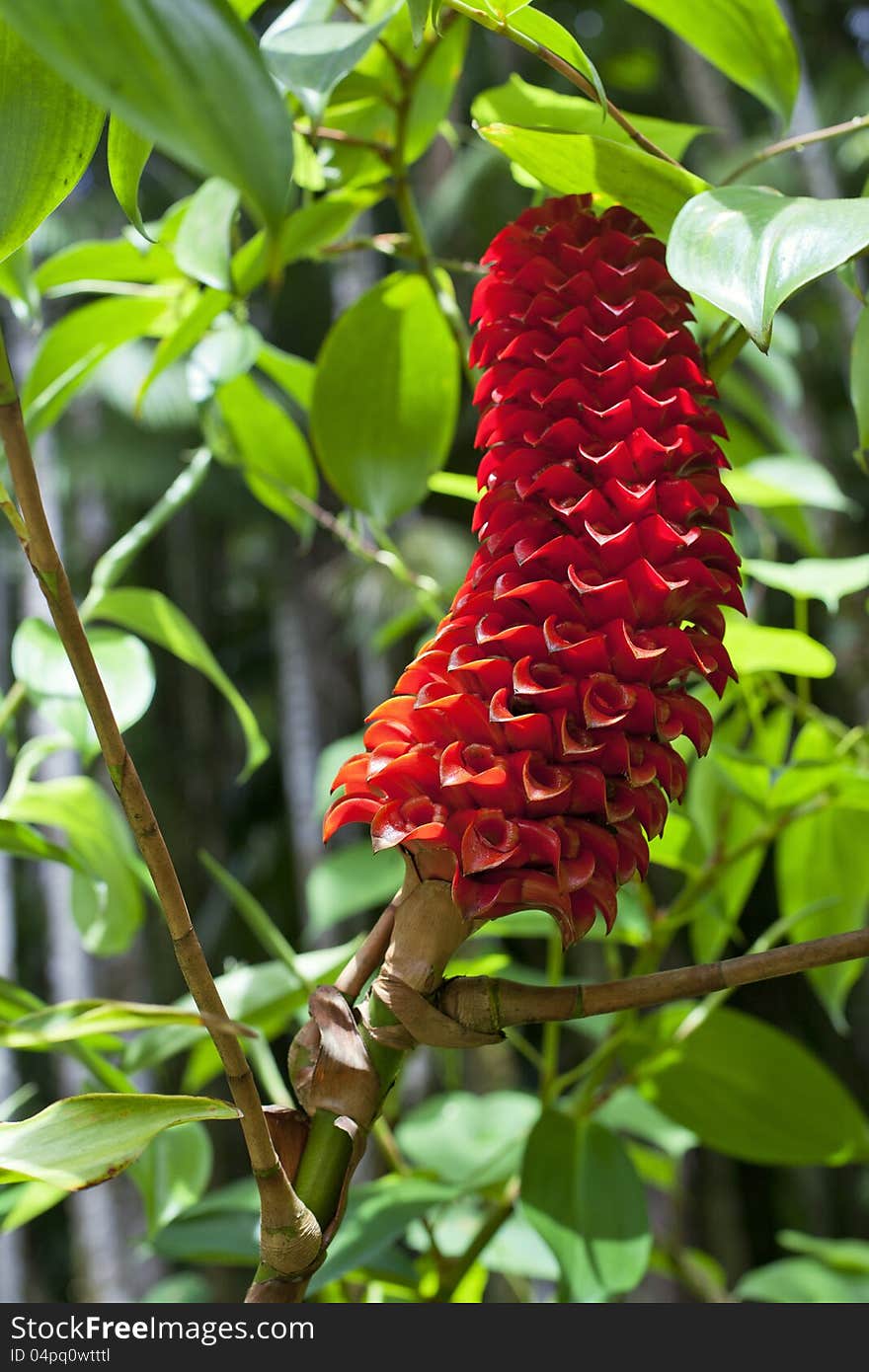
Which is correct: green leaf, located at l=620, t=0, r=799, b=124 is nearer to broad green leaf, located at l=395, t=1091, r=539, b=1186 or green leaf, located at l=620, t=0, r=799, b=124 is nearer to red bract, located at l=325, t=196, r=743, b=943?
red bract, located at l=325, t=196, r=743, b=943

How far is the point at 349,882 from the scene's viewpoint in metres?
0.47

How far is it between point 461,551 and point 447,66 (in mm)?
3035

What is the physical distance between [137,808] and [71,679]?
0.64 feet

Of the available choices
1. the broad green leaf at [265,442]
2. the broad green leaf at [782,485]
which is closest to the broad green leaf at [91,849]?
the broad green leaf at [265,442]

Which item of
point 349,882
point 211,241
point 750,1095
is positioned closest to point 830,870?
point 750,1095

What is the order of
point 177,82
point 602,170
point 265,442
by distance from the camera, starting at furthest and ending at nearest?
point 265,442, point 602,170, point 177,82

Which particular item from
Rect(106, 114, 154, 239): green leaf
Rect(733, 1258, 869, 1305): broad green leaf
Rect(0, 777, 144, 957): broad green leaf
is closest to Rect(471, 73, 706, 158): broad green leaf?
Rect(106, 114, 154, 239): green leaf

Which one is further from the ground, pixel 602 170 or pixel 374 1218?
pixel 602 170

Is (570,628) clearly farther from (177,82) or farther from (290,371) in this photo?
(290,371)

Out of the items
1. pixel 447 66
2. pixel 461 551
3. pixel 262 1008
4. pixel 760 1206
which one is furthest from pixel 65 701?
pixel 760 1206

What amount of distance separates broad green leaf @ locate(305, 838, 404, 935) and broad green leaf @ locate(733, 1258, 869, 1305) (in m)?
0.24

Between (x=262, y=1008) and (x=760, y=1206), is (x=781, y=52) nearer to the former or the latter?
(x=262, y=1008)

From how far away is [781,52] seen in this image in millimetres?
290

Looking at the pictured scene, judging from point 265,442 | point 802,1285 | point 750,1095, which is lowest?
point 802,1285
